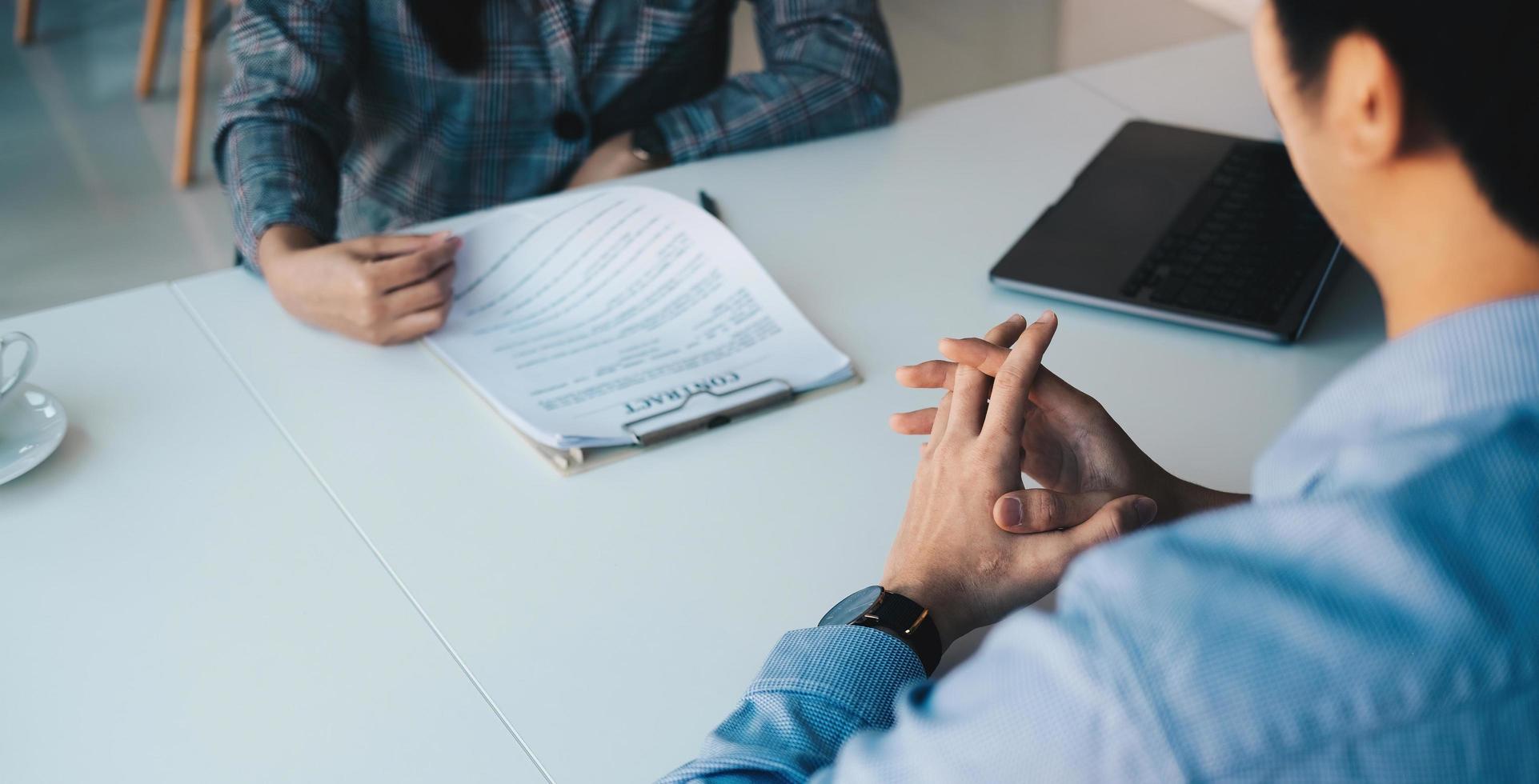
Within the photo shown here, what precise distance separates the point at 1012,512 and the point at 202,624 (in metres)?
0.49

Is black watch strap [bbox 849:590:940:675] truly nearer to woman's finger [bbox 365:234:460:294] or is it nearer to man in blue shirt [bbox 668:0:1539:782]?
man in blue shirt [bbox 668:0:1539:782]

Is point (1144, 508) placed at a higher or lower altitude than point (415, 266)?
higher

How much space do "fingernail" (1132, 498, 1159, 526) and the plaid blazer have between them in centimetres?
71

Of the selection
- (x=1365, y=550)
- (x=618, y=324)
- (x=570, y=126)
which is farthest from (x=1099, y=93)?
(x=1365, y=550)

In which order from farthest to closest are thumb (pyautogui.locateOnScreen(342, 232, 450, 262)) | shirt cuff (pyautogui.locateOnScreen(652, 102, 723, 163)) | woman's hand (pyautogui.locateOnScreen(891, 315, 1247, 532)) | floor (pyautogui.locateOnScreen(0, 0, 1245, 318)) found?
floor (pyautogui.locateOnScreen(0, 0, 1245, 318)), shirt cuff (pyautogui.locateOnScreen(652, 102, 723, 163)), thumb (pyautogui.locateOnScreen(342, 232, 450, 262)), woman's hand (pyautogui.locateOnScreen(891, 315, 1247, 532))

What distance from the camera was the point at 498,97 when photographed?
4.75ft

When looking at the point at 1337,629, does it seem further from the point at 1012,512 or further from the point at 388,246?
the point at 388,246

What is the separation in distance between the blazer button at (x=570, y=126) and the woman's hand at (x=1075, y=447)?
75 centimetres

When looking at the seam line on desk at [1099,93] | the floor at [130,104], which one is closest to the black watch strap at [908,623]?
the seam line on desk at [1099,93]

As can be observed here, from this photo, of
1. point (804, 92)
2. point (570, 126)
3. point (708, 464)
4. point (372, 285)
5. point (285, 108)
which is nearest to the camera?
point (708, 464)

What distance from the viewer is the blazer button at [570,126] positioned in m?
1.48

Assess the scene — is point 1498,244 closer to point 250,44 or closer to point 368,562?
point 368,562

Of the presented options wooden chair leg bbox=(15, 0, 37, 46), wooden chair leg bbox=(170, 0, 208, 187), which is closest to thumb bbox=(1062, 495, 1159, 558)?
wooden chair leg bbox=(170, 0, 208, 187)

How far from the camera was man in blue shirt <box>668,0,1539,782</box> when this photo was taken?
403 millimetres
